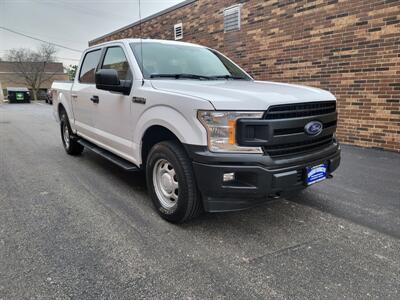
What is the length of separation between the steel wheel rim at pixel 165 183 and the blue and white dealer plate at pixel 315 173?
49.7 inches

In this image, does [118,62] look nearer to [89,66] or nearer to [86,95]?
[86,95]

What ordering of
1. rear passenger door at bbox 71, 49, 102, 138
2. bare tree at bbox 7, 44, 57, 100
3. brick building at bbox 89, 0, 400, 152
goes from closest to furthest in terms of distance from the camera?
rear passenger door at bbox 71, 49, 102, 138, brick building at bbox 89, 0, 400, 152, bare tree at bbox 7, 44, 57, 100

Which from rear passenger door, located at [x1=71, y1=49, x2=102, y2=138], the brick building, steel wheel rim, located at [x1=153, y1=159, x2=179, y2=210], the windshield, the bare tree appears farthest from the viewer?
the bare tree

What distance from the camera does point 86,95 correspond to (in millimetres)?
4895

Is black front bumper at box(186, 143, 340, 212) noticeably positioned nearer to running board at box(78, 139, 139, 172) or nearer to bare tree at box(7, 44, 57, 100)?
running board at box(78, 139, 139, 172)

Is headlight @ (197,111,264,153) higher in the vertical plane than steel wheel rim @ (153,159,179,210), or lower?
higher

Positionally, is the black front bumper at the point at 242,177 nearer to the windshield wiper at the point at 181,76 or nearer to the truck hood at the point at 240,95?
the truck hood at the point at 240,95

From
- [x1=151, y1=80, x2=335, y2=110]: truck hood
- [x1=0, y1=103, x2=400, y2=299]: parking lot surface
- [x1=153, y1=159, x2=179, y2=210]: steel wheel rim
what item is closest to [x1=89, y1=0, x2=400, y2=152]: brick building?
[x1=0, y1=103, x2=400, y2=299]: parking lot surface

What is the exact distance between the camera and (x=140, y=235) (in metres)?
2.99

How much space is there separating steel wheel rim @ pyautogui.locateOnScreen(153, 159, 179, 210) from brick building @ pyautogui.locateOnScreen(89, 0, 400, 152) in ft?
16.6

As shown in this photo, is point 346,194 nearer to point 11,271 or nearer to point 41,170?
point 11,271

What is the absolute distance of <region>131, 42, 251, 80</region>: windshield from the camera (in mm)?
3674

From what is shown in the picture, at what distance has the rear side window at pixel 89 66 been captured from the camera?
492cm

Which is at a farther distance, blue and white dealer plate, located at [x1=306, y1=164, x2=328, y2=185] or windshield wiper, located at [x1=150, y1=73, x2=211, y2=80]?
windshield wiper, located at [x1=150, y1=73, x2=211, y2=80]
